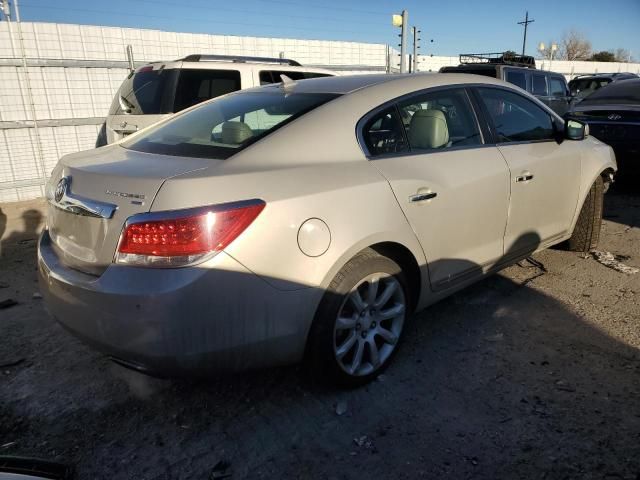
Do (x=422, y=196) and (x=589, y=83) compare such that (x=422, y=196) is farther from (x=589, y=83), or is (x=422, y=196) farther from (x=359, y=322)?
(x=589, y=83)

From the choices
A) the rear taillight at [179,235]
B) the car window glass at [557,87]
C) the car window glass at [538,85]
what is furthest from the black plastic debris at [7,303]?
the car window glass at [557,87]

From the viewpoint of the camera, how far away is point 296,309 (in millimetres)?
2336

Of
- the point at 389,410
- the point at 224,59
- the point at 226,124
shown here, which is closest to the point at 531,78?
the point at 224,59

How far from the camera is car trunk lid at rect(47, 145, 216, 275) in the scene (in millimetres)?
2164

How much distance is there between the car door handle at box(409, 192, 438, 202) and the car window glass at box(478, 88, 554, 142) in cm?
100

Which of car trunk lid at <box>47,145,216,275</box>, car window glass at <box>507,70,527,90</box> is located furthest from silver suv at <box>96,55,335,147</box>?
car window glass at <box>507,70,527,90</box>

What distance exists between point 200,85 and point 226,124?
3.85m

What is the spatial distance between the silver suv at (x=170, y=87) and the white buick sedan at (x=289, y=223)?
309 centimetres

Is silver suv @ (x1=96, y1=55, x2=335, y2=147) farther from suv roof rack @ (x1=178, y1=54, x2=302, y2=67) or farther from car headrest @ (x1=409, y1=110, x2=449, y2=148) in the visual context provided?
car headrest @ (x1=409, y1=110, x2=449, y2=148)

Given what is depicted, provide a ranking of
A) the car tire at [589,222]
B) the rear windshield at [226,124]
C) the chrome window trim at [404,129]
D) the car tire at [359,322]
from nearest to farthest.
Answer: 1. the car tire at [359,322]
2. the rear windshield at [226,124]
3. the chrome window trim at [404,129]
4. the car tire at [589,222]

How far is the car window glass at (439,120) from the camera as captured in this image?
3.03m

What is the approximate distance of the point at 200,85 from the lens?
20.9 feet

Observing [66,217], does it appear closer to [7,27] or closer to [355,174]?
[355,174]

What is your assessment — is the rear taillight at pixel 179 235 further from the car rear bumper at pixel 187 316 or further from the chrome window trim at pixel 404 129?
the chrome window trim at pixel 404 129
